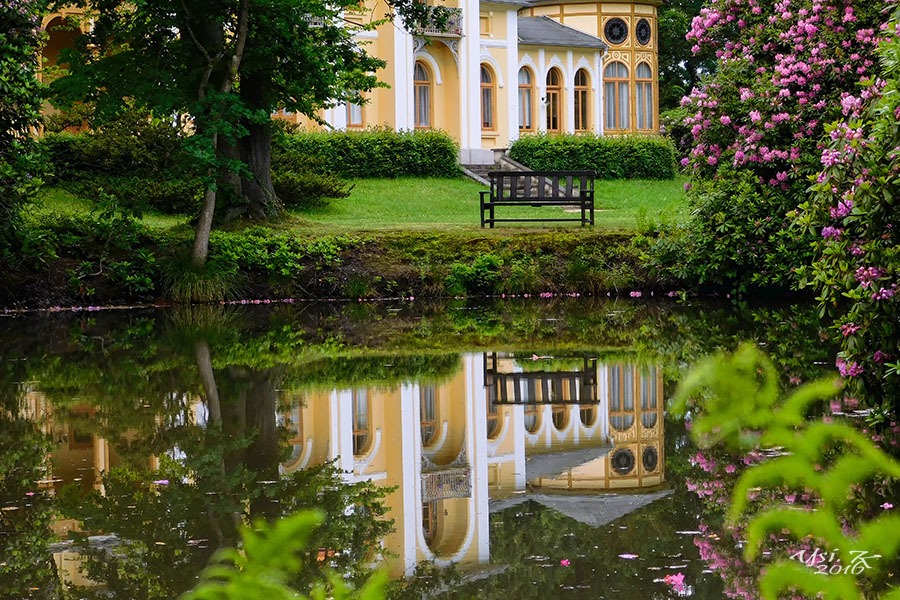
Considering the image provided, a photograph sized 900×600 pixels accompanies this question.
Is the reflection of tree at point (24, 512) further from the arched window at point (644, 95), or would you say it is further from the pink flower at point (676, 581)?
the arched window at point (644, 95)

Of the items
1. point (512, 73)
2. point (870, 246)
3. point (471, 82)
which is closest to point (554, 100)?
point (512, 73)

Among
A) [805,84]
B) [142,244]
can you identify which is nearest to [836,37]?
[805,84]

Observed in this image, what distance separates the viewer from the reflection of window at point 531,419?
794 cm

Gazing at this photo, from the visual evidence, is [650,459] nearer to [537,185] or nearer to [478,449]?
[478,449]

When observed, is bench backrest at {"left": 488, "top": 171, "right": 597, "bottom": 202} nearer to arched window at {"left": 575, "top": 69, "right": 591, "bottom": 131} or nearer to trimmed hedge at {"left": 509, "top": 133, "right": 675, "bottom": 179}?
trimmed hedge at {"left": 509, "top": 133, "right": 675, "bottom": 179}

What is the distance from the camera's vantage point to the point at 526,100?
133 feet

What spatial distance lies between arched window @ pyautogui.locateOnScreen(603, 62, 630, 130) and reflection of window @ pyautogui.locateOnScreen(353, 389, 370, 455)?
114ft

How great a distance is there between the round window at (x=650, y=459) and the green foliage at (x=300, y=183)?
694 inches

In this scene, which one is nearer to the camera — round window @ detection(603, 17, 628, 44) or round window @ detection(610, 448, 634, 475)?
round window @ detection(610, 448, 634, 475)

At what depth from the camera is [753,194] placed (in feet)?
51.4

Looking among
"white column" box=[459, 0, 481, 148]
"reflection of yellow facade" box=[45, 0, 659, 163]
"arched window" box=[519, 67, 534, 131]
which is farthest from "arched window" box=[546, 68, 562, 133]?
"white column" box=[459, 0, 481, 148]

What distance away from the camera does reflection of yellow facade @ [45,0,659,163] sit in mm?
33969

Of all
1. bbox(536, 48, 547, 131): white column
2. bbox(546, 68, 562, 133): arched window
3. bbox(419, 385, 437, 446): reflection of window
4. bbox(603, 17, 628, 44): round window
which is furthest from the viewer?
bbox(603, 17, 628, 44): round window

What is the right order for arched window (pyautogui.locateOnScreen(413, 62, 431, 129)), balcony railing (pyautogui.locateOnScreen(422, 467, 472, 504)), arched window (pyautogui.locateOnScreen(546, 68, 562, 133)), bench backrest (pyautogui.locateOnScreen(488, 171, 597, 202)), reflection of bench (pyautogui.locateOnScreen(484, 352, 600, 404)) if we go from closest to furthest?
balcony railing (pyautogui.locateOnScreen(422, 467, 472, 504))
reflection of bench (pyautogui.locateOnScreen(484, 352, 600, 404))
bench backrest (pyautogui.locateOnScreen(488, 171, 597, 202))
arched window (pyautogui.locateOnScreen(413, 62, 431, 129))
arched window (pyautogui.locateOnScreen(546, 68, 562, 133))
